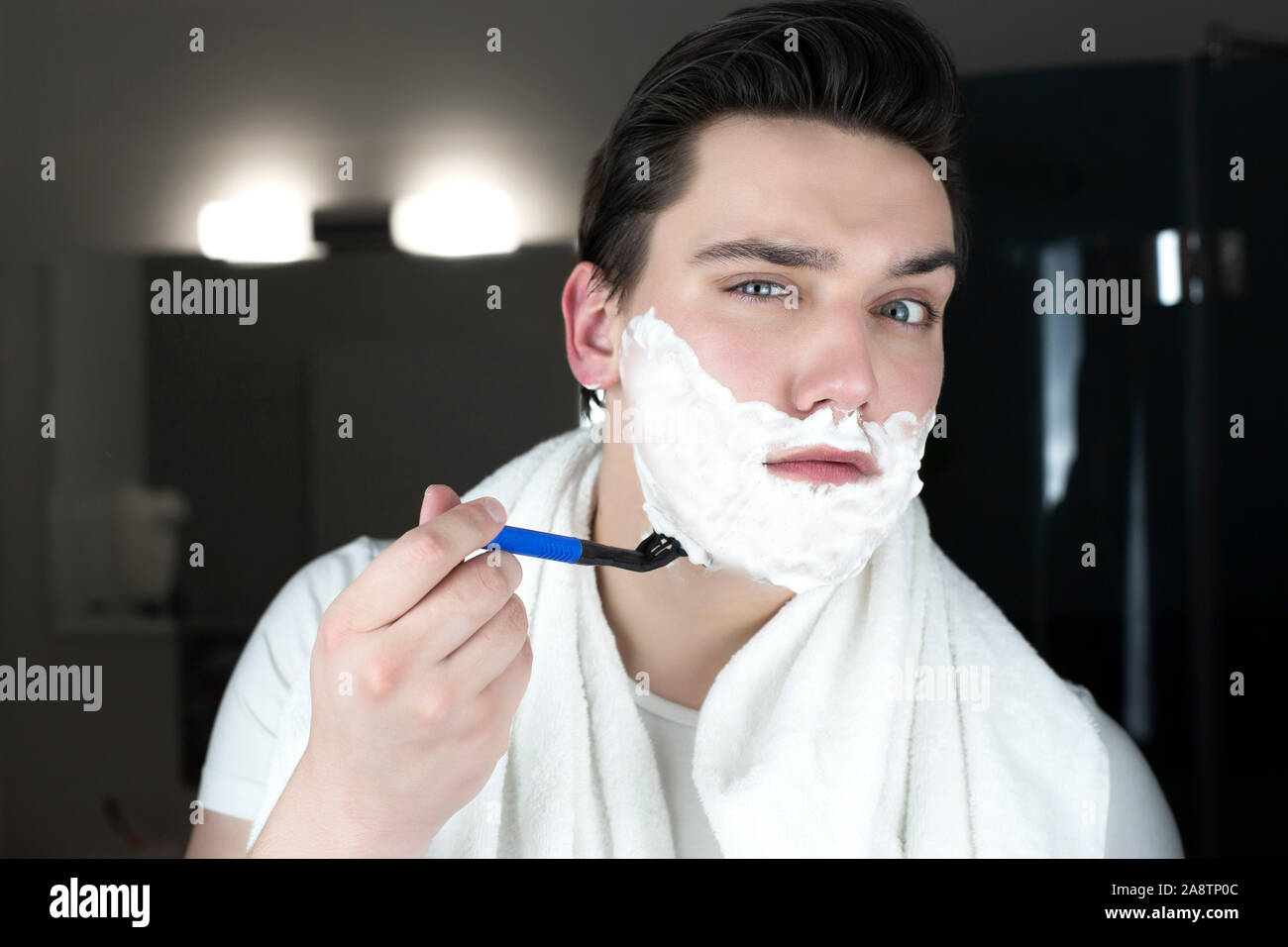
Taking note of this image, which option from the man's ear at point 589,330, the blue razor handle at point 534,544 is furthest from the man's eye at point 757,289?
the blue razor handle at point 534,544

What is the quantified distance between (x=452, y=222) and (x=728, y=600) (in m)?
0.39

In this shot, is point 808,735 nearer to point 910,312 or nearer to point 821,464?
point 821,464

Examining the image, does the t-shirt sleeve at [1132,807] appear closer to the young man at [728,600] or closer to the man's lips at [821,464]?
the young man at [728,600]

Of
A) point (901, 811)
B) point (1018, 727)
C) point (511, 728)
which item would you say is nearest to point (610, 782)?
point (511, 728)

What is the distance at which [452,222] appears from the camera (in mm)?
784

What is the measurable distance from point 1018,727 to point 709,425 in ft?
1.22

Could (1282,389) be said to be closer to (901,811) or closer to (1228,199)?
(1228,199)

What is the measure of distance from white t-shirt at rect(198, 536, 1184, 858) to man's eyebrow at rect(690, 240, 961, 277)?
36 centimetres

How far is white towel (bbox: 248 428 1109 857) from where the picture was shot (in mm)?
743

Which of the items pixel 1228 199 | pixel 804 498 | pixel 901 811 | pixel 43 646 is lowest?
pixel 901 811

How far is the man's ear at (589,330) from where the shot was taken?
776mm

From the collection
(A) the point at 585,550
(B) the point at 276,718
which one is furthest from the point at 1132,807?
(B) the point at 276,718

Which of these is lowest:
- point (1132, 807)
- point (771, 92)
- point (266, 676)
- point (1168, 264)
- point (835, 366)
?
point (1132, 807)

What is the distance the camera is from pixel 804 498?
2.27 ft
